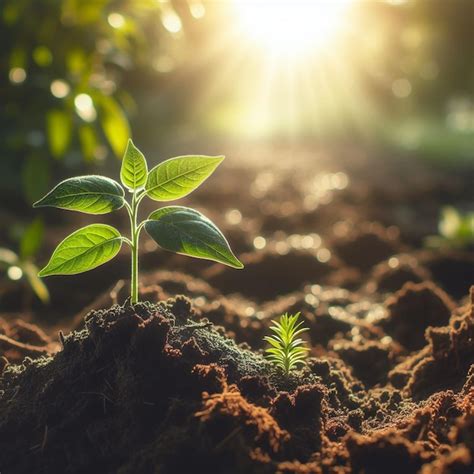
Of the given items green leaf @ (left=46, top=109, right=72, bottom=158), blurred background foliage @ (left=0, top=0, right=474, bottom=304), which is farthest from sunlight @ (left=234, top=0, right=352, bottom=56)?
green leaf @ (left=46, top=109, right=72, bottom=158)

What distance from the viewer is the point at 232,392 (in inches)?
65.9

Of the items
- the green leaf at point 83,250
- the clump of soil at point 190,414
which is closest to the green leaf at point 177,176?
the green leaf at point 83,250

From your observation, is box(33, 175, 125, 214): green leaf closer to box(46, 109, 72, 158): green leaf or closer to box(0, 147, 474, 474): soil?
box(0, 147, 474, 474): soil

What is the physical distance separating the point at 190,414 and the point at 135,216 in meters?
0.50

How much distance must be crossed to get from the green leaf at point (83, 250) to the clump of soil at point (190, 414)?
0.17 m

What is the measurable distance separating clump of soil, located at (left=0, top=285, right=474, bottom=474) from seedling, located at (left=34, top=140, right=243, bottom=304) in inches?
7.6

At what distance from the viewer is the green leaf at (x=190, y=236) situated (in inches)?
65.7

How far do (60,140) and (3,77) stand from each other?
0.71 meters

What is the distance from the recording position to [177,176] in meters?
1.79

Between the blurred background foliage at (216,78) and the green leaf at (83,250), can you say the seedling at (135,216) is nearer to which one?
the green leaf at (83,250)

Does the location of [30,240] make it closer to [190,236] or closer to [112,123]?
[112,123]

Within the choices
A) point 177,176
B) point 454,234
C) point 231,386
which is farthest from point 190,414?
point 454,234

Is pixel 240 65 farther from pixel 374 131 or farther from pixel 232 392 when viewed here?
pixel 232 392

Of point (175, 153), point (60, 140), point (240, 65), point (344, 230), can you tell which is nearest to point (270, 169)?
point (175, 153)
